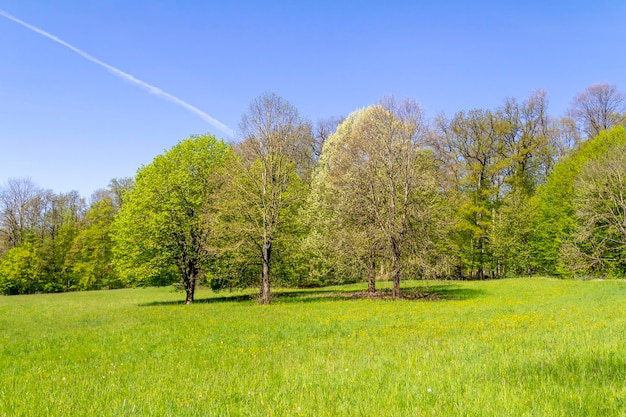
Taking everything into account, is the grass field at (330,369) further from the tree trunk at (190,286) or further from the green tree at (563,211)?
the green tree at (563,211)

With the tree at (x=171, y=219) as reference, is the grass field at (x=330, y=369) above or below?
below

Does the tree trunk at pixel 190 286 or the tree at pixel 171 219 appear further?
the tree trunk at pixel 190 286

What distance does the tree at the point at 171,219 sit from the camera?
2989cm

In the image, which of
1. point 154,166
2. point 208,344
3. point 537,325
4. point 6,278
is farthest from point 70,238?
point 537,325

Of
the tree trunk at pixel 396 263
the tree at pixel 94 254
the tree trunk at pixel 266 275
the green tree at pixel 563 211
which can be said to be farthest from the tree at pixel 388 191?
the tree at pixel 94 254

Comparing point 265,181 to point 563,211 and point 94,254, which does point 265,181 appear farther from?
point 94,254

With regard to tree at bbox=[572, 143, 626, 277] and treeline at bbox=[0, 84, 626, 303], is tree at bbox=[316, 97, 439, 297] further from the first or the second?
tree at bbox=[572, 143, 626, 277]

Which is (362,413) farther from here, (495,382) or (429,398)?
(495,382)

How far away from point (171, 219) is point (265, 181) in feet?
28.1

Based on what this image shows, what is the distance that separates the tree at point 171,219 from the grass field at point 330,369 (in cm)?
1421

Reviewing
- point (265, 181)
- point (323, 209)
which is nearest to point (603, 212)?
point (323, 209)

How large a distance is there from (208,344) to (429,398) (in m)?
8.31

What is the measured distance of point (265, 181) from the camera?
88.7ft

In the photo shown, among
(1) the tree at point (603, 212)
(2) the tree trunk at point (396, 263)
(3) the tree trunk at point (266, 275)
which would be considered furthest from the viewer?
(1) the tree at point (603, 212)
